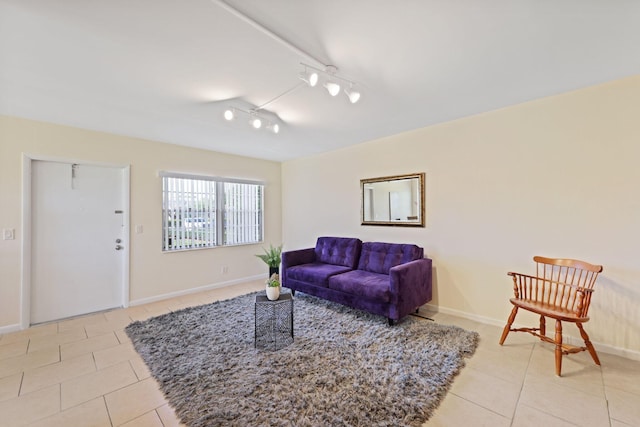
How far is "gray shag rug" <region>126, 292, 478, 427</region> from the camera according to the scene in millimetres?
1631

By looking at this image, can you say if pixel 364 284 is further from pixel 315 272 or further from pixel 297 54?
pixel 297 54

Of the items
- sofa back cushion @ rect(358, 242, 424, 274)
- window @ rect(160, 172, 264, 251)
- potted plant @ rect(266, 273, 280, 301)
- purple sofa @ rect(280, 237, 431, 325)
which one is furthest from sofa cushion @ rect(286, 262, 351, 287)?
window @ rect(160, 172, 264, 251)

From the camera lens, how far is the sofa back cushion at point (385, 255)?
3303 mm

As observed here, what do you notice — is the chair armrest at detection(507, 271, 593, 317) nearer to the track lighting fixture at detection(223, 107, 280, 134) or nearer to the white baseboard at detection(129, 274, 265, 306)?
the track lighting fixture at detection(223, 107, 280, 134)

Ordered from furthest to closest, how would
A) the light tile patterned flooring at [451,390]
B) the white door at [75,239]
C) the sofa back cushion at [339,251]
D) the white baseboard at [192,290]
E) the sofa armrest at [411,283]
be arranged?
the sofa back cushion at [339,251] < the white baseboard at [192,290] < the white door at [75,239] < the sofa armrest at [411,283] < the light tile patterned flooring at [451,390]

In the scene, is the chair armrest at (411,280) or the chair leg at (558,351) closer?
the chair leg at (558,351)

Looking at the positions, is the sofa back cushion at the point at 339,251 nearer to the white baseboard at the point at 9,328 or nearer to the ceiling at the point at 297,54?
the ceiling at the point at 297,54

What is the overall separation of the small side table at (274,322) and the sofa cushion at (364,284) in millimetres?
801

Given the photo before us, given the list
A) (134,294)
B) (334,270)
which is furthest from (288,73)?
(134,294)

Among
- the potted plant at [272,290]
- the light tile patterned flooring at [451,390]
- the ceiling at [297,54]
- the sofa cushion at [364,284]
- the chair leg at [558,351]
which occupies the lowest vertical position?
the light tile patterned flooring at [451,390]

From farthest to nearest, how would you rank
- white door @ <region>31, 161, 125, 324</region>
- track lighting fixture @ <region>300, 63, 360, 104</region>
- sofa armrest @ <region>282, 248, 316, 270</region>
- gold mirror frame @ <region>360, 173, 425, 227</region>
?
sofa armrest @ <region>282, 248, 316, 270</region>, gold mirror frame @ <region>360, 173, 425, 227</region>, white door @ <region>31, 161, 125, 324</region>, track lighting fixture @ <region>300, 63, 360, 104</region>

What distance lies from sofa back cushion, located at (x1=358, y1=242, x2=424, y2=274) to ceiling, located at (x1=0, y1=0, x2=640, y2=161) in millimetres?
Answer: 1647

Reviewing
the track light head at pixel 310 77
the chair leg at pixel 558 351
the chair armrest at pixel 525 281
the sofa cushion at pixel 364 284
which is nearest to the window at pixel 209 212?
the sofa cushion at pixel 364 284

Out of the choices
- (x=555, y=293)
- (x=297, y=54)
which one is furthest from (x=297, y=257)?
(x=555, y=293)
